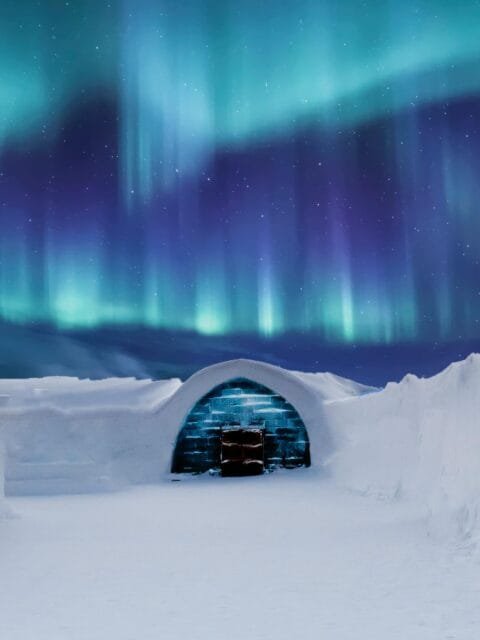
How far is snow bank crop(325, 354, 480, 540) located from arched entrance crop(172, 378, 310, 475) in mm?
1437

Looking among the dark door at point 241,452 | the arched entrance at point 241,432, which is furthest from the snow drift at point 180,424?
the dark door at point 241,452

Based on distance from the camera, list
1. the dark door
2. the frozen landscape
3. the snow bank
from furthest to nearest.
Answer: the dark door
the snow bank
the frozen landscape

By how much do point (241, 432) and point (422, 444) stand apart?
7335mm

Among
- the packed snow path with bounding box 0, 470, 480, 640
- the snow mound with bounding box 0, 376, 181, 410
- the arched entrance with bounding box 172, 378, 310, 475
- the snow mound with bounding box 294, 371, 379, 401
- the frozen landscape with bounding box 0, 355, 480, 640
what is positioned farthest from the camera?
the snow mound with bounding box 294, 371, 379, 401

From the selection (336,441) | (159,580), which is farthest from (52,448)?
(159,580)

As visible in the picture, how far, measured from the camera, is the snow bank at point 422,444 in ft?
22.9

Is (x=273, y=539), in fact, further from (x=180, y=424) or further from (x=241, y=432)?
(x=241, y=432)

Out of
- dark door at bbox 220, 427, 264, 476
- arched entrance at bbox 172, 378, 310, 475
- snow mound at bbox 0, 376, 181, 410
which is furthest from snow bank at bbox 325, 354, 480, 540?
snow mound at bbox 0, 376, 181, 410

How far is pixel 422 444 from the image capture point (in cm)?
955

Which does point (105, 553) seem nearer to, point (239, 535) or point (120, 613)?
point (239, 535)

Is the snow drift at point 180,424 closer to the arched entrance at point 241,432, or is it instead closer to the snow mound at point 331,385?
the snow mound at point 331,385

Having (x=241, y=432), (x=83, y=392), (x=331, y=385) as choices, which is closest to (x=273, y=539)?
(x=241, y=432)

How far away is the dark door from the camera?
1611 centimetres

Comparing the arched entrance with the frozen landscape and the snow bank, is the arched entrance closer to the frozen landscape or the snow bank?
the frozen landscape
